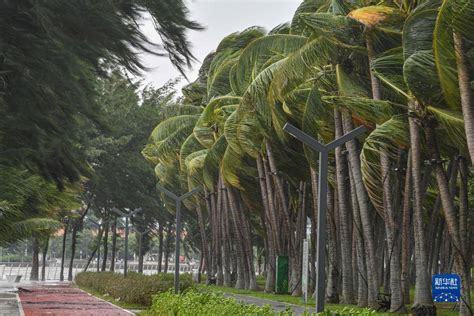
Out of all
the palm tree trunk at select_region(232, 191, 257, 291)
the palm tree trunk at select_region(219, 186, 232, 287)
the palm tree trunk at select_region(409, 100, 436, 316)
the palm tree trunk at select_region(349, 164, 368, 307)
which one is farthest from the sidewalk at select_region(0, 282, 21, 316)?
the palm tree trunk at select_region(219, 186, 232, 287)

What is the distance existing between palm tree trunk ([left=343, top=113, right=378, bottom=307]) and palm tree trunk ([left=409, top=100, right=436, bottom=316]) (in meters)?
3.40

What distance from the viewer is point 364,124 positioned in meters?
26.4

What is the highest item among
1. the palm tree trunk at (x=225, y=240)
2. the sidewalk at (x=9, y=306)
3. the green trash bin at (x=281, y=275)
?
the palm tree trunk at (x=225, y=240)

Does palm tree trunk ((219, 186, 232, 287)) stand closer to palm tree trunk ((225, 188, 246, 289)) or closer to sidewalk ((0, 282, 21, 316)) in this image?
palm tree trunk ((225, 188, 246, 289))

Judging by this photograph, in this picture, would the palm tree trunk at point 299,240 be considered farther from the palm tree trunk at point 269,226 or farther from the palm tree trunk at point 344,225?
the palm tree trunk at point 344,225

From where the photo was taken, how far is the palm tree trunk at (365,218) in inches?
1057

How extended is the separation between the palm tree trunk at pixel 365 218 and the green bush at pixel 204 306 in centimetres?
822

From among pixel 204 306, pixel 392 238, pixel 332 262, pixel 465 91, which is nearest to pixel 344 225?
pixel 332 262

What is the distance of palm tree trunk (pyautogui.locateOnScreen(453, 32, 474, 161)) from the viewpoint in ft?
63.3

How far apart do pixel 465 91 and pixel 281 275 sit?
61.7ft

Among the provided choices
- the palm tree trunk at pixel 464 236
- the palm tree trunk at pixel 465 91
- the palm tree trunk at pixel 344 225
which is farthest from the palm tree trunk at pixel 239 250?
the palm tree trunk at pixel 465 91

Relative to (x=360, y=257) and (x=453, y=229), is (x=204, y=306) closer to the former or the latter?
(x=453, y=229)

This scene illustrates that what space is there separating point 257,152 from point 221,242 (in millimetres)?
16243

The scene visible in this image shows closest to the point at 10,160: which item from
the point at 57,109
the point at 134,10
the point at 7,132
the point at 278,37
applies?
the point at 7,132
